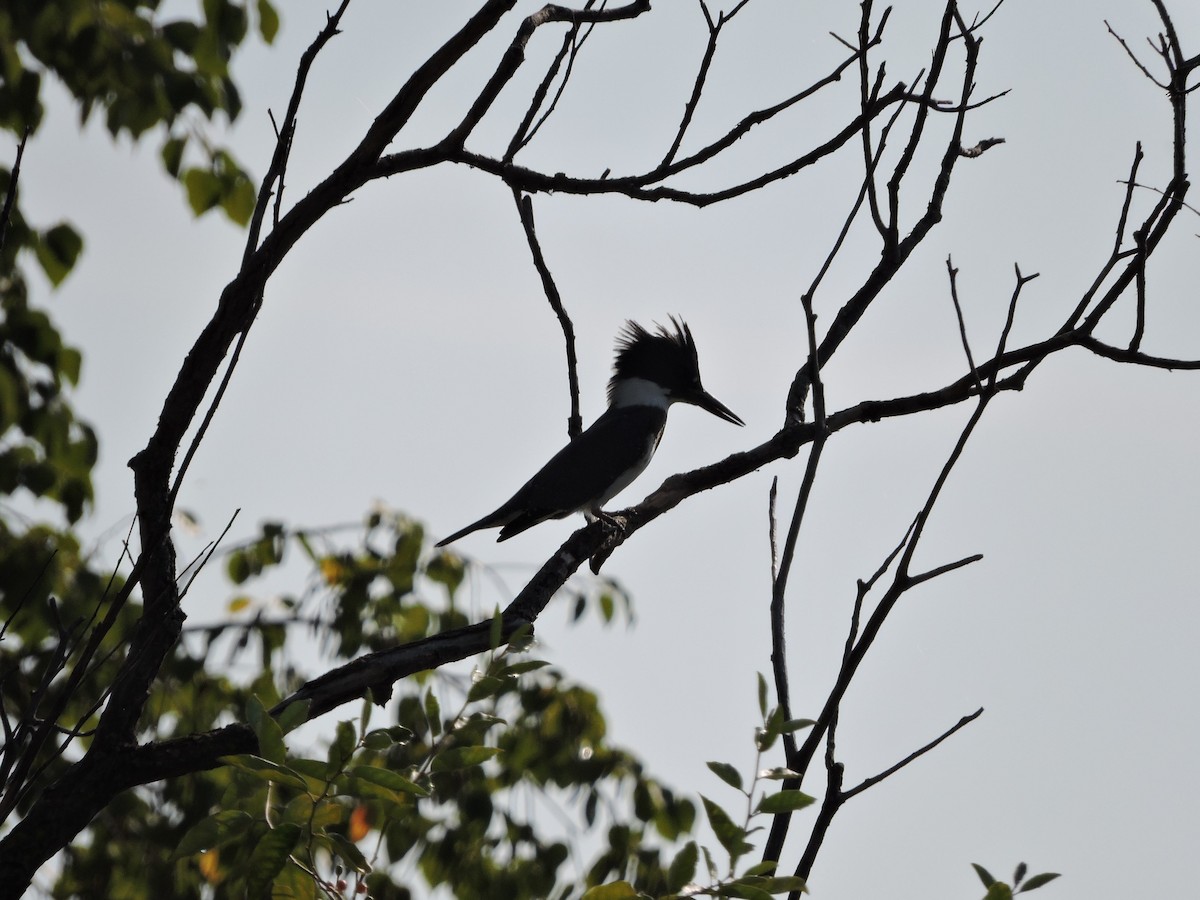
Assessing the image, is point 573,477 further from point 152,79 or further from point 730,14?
point 730,14

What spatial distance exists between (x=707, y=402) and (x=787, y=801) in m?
4.76

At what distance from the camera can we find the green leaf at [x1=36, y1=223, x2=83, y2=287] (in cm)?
Result: 354

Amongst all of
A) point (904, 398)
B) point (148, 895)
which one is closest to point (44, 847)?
point (904, 398)

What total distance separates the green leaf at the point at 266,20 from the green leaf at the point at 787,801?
2.84 meters

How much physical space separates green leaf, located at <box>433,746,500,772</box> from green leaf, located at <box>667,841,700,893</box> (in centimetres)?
24

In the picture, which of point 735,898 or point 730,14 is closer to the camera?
point 735,898

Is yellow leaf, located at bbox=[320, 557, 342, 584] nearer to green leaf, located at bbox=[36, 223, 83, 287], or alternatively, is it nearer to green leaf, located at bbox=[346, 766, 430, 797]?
green leaf, located at bbox=[36, 223, 83, 287]

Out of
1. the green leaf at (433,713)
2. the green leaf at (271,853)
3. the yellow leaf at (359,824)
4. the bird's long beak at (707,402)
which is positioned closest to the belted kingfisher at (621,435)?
the bird's long beak at (707,402)

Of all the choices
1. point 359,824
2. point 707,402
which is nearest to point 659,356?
point 707,402

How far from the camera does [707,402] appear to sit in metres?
6.16

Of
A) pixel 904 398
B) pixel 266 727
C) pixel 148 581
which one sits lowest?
pixel 266 727

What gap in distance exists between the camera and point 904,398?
272 centimetres

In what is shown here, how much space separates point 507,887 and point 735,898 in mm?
2591

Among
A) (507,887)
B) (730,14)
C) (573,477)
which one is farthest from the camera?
(573,477)
